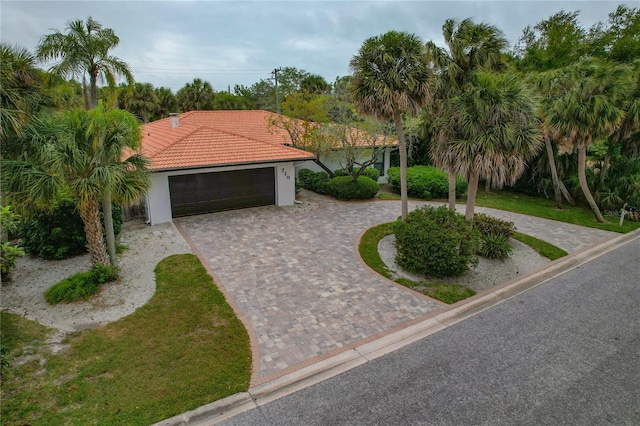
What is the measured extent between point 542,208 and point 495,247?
9.89 meters

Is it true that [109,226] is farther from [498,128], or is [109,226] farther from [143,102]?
[143,102]

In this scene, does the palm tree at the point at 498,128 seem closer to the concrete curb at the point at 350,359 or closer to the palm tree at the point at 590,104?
the concrete curb at the point at 350,359

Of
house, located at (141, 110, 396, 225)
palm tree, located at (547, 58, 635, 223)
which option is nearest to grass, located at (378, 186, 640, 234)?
palm tree, located at (547, 58, 635, 223)

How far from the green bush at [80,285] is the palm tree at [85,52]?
9.19m

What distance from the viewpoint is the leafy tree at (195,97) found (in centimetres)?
3709

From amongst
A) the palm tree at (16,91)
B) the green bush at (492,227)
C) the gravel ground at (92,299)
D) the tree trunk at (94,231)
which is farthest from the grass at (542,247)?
the palm tree at (16,91)

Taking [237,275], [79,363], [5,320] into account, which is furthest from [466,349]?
[5,320]

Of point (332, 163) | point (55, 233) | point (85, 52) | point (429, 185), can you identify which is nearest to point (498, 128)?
point (429, 185)

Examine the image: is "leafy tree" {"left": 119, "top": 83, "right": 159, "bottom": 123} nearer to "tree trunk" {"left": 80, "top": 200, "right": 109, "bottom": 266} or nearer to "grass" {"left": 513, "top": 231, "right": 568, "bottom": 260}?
"tree trunk" {"left": 80, "top": 200, "right": 109, "bottom": 266}

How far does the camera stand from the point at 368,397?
6305 mm

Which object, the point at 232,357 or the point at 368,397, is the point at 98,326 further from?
the point at 368,397

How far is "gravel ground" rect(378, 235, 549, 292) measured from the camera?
1105 cm

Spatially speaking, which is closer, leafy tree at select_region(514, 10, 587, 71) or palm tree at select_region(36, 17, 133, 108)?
palm tree at select_region(36, 17, 133, 108)

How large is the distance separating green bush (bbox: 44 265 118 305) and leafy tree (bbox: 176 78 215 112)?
99.2ft
